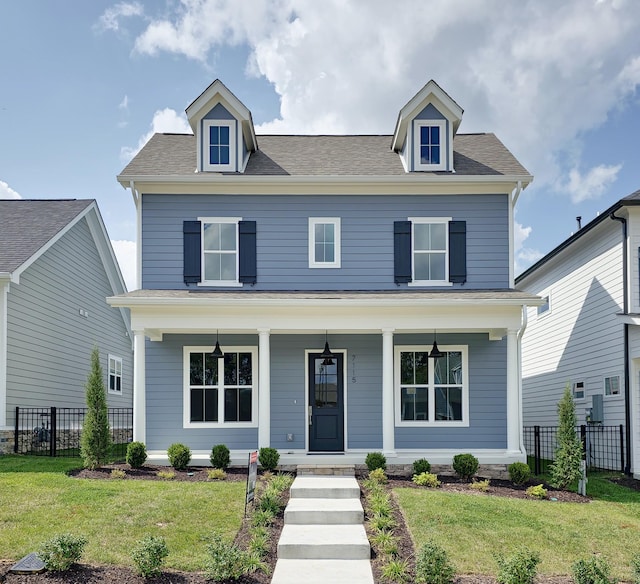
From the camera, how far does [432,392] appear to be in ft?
48.8

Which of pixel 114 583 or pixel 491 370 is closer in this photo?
pixel 114 583

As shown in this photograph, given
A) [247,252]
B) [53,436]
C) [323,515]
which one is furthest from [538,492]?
[53,436]

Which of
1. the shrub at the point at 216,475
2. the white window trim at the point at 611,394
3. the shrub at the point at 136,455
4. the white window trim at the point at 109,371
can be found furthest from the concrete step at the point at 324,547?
the white window trim at the point at 109,371

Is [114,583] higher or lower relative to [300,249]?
lower

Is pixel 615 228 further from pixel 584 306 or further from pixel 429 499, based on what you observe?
pixel 429 499

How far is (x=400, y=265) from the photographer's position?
48.8ft

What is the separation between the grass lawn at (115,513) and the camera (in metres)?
8.31

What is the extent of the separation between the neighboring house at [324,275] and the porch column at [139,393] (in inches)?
36.3

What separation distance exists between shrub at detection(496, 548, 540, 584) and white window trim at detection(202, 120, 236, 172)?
10410mm

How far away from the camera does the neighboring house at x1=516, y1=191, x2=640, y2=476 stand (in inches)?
569

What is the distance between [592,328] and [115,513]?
12.3 metres

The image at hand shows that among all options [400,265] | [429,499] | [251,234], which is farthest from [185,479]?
[400,265]

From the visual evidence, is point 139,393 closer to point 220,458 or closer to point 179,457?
point 179,457

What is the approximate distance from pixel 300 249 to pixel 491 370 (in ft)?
16.7
